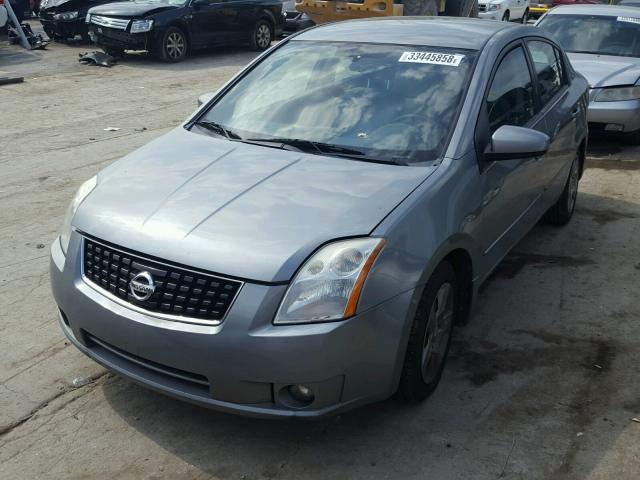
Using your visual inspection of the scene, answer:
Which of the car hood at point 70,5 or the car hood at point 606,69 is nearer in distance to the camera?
the car hood at point 606,69

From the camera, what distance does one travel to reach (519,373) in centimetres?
411

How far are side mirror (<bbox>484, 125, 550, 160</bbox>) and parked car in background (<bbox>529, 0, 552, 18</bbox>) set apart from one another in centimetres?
2258

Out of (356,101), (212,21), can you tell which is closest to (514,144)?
(356,101)

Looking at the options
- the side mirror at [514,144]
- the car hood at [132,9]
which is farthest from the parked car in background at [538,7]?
the side mirror at [514,144]

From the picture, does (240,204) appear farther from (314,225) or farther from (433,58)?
(433,58)

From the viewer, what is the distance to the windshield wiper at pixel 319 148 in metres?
3.92

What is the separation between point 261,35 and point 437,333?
14.5 metres

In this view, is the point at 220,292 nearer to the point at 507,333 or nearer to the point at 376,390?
the point at 376,390

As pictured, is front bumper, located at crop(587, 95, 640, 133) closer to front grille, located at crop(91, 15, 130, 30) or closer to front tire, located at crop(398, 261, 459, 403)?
front tire, located at crop(398, 261, 459, 403)

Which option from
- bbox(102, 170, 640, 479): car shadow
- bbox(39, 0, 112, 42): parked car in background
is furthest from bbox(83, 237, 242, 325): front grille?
bbox(39, 0, 112, 42): parked car in background

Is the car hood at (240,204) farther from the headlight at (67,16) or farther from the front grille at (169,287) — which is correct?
the headlight at (67,16)

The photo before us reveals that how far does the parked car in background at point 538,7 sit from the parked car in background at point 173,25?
11742mm

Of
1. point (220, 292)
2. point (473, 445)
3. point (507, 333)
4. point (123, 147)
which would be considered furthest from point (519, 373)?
point (123, 147)

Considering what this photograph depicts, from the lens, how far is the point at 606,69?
9.19 m
